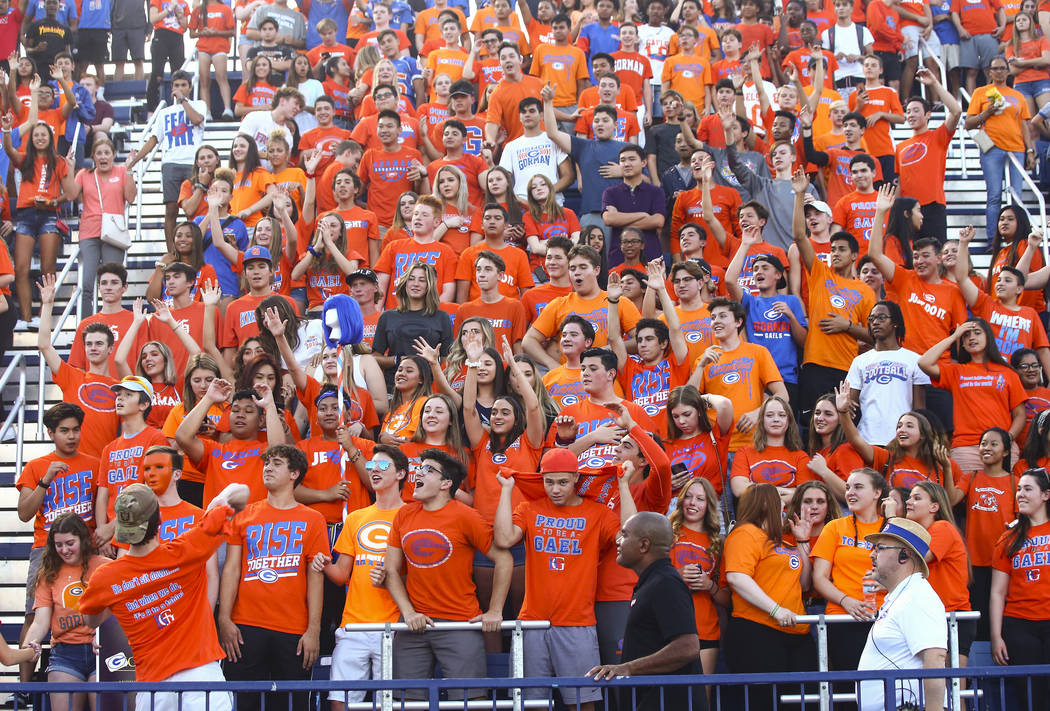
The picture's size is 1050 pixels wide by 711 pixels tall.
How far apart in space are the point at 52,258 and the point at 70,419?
419 cm

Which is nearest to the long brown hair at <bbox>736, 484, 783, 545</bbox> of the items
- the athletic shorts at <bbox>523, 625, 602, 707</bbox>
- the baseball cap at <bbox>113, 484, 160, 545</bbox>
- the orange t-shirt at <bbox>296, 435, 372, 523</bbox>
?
the athletic shorts at <bbox>523, 625, 602, 707</bbox>

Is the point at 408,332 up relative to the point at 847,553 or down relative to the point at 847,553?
up

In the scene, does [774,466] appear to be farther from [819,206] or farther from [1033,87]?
[1033,87]

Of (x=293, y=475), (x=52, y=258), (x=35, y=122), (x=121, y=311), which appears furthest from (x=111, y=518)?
(x=35, y=122)

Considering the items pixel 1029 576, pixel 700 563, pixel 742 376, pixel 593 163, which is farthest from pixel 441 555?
pixel 593 163

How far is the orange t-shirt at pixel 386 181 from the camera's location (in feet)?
43.2

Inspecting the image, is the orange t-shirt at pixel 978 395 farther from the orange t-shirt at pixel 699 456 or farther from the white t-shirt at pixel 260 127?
the white t-shirt at pixel 260 127

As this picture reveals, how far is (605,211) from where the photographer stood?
39.5ft

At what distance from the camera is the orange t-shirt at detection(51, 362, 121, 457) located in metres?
9.80

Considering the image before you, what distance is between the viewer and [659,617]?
6285 mm

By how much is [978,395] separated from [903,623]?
154 inches

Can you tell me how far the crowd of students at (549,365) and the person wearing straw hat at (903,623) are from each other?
3.45 feet

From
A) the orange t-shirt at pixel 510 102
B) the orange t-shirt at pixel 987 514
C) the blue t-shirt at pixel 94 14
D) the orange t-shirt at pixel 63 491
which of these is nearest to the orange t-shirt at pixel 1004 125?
the orange t-shirt at pixel 510 102

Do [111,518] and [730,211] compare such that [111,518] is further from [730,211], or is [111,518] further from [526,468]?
[730,211]
